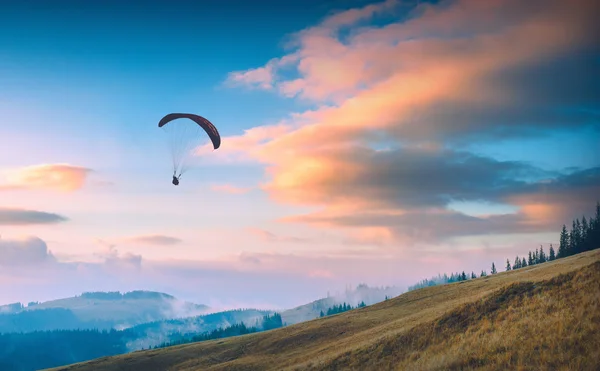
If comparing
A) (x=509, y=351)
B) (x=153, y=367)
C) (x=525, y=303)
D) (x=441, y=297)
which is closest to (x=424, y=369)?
(x=509, y=351)

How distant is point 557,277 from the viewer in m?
39.3

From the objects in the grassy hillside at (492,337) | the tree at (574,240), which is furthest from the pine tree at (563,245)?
the grassy hillside at (492,337)

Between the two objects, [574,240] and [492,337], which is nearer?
[492,337]

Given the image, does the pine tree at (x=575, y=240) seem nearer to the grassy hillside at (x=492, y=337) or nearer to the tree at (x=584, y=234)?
the tree at (x=584, y=234)

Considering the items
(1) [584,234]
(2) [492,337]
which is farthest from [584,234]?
(2) [492,337]

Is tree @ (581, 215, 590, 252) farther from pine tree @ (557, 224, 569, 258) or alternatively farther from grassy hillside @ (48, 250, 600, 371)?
grassy hillside @ (48, 250, 600, 371)

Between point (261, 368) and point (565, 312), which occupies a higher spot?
point (565, 312)

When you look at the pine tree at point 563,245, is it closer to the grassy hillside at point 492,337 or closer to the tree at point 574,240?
the tree at point 574,240

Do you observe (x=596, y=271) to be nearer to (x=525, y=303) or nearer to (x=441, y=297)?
(x=525, y=303)

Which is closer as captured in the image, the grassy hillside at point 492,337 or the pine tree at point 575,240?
the grassy hillside at point 492,337

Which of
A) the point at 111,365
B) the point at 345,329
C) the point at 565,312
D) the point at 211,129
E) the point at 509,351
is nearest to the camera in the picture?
the point at 509,351

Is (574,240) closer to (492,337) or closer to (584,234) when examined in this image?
(584,234)

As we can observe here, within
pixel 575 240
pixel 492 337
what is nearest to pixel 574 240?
pixel 575 240

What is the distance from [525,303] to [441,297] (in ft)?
116
